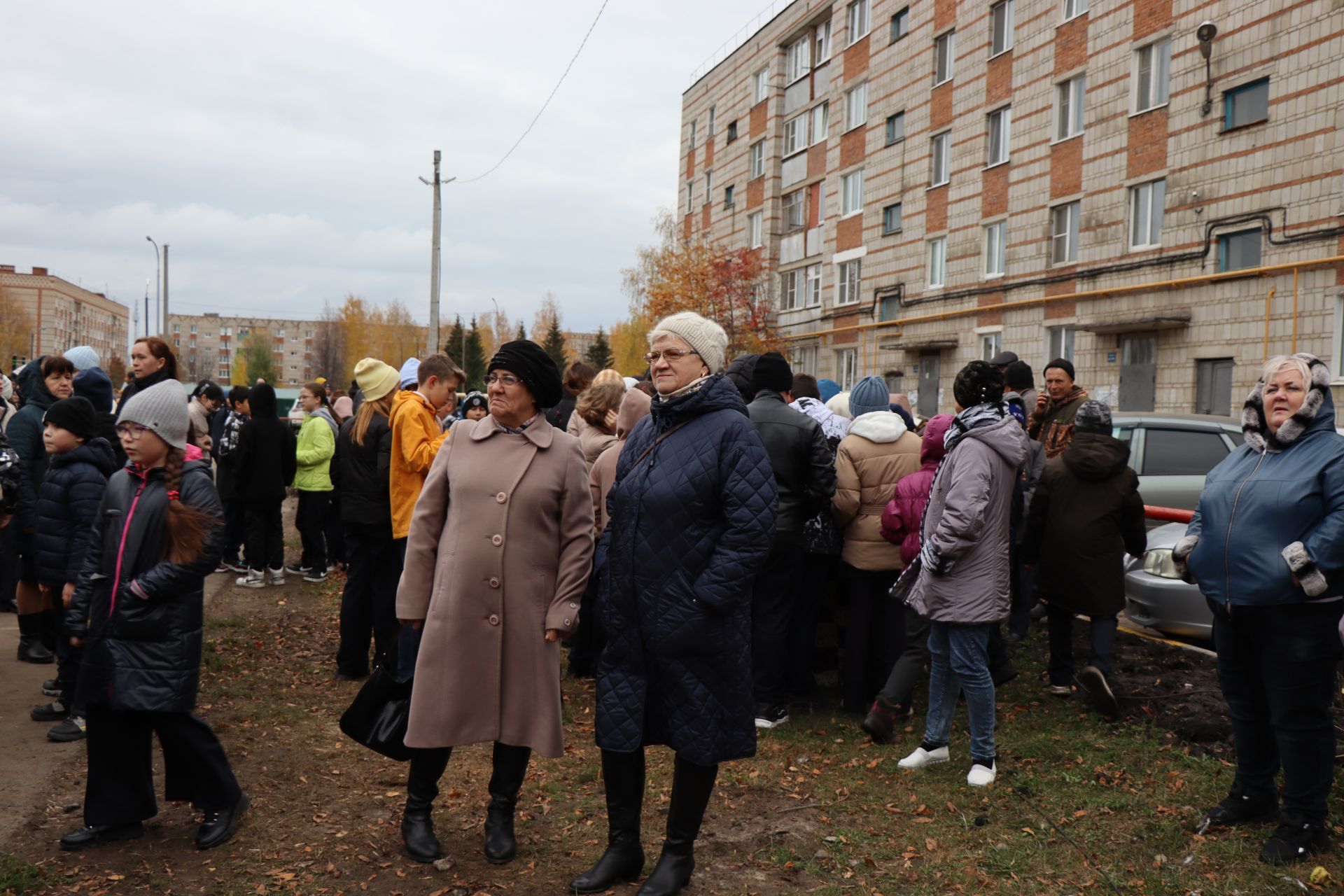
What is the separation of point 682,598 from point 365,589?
3.99 meters

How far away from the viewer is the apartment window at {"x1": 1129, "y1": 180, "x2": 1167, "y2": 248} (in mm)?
21328

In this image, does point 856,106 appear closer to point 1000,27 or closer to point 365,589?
point 1000,27

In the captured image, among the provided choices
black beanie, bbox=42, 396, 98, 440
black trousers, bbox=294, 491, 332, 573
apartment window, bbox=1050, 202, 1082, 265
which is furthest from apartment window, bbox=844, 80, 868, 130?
black beanie, bbox=42, 396, 98, 440

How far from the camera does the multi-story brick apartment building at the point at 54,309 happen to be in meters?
112

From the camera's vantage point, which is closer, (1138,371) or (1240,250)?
(1240,250)

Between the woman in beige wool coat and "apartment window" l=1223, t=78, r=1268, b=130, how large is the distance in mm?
19376

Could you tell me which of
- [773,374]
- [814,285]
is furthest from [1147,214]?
[773,374]

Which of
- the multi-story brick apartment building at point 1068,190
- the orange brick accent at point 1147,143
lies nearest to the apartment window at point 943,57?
the multi-story brick apartment building at point 1068,190

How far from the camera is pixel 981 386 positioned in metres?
5.36

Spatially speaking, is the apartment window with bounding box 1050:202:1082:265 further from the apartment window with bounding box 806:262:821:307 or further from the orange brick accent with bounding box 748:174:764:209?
the orange brick accent with bounding box 748:174:764:209

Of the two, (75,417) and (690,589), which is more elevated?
(75,417)

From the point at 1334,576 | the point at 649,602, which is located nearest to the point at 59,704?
the point at 649,602

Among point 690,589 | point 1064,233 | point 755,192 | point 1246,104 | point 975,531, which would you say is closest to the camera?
point 690,589

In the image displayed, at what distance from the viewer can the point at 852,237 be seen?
109 feet
